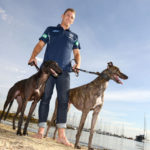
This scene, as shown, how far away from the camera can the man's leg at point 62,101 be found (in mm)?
4892

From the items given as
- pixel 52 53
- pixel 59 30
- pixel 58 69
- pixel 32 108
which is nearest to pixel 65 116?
pixel 32 108

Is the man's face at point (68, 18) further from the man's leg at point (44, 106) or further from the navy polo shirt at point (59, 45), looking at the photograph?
the man's leg at point (44, 106)

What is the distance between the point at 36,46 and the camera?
17.4ft

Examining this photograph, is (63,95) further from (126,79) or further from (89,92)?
(126,79)

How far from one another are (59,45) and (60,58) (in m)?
0.41

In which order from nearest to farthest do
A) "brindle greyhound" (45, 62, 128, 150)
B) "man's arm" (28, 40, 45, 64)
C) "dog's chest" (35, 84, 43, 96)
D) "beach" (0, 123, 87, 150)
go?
1. "beach" (0, 123, 87, 150)
2. "dog's chest" (35, 84, 43, 96)
3. "brindle greyhound" (45, 62, 128, 150)
4. "man's arm" (28, 40, 45, 64)

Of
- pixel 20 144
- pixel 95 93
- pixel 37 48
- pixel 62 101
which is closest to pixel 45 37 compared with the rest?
pixel 37 48

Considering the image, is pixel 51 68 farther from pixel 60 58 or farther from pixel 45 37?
pixel 45 37

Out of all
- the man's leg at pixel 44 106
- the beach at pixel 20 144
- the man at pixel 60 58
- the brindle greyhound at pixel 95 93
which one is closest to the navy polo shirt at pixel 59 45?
the man at pixel 60 58

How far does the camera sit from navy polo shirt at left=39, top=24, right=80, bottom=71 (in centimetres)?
524

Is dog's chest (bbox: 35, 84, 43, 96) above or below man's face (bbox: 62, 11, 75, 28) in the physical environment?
below

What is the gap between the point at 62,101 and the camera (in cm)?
500

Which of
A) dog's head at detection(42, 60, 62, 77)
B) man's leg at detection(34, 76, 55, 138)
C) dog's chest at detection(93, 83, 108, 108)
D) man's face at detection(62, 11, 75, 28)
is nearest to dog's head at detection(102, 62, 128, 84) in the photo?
dog's chest at detection(93, 83, 108, 108)

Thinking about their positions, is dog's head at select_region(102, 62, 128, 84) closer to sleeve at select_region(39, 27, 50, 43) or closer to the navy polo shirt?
the navy polo shirt
